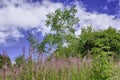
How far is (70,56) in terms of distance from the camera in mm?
11703

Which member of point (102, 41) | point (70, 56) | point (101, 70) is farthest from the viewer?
point (102, 41)

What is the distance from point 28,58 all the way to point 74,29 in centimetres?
2293

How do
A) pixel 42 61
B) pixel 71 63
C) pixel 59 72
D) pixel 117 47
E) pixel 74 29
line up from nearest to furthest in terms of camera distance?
pixel 42 61
pixel 59 72
pixel 71 63
pixel 117 47
pixel 74 29

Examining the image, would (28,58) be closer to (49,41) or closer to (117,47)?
(117,47)

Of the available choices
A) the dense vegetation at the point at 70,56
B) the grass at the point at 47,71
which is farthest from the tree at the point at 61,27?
the grass at the point at 47,71

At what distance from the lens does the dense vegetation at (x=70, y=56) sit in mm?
7695

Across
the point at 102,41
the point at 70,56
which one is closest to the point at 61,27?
the point at 102,41

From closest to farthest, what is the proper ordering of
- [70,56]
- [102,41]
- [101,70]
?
[101,70] < [70,56] < [102,41]

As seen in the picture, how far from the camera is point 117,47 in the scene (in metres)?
26.2

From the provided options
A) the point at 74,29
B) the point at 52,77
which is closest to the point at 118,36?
the point at 74,29

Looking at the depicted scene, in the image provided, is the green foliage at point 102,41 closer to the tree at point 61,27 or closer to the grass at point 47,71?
the tree at point 61,27

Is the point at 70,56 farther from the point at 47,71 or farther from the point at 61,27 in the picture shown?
the point at 61,27

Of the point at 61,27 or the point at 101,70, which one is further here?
the point at 61,27

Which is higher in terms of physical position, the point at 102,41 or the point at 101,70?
the point at 102,41
